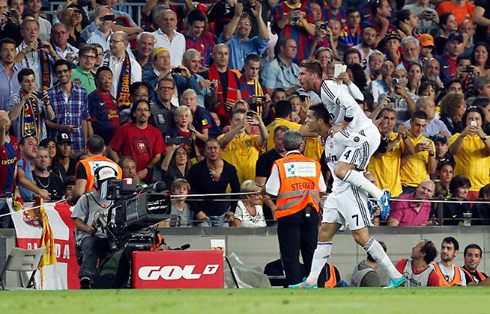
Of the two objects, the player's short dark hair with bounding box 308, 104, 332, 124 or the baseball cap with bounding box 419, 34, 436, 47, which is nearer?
the player's short dark hair with bounding box 308, 104, 332, 124

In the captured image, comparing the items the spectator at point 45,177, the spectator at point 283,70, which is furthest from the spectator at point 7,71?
the spectator at point 283,70

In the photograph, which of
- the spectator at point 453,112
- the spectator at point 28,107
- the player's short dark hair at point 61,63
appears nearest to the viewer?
the spectator at point 28,107

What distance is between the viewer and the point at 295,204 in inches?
491

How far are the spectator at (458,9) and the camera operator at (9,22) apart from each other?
8074mm

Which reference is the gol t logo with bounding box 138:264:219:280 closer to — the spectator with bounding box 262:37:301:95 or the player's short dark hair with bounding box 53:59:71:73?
the player's short dark hair with bounding box 53:59:71:73

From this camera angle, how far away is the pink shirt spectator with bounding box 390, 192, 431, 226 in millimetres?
15266

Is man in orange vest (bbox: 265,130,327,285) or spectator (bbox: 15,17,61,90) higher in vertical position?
spectator (bbox: 15,17,61,90)

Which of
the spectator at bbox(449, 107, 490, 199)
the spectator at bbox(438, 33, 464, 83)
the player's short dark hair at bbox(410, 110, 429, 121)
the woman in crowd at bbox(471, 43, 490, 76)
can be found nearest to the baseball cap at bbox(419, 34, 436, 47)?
the spectator at bbox(438, 33, 464, 83)

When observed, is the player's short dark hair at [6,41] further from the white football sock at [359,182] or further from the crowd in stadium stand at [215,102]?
the white football sock at [359,182]

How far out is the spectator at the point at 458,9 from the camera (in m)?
20.7

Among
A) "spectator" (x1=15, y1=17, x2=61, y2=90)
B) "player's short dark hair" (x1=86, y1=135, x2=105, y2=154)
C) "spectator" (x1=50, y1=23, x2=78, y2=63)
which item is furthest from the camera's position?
"spectator" (x1=50, y1=23, x2=78, y2=63)

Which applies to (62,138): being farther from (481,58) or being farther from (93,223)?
(481,58)

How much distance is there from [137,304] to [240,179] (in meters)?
6.57

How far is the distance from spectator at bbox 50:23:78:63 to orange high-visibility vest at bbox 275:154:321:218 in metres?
4.92
